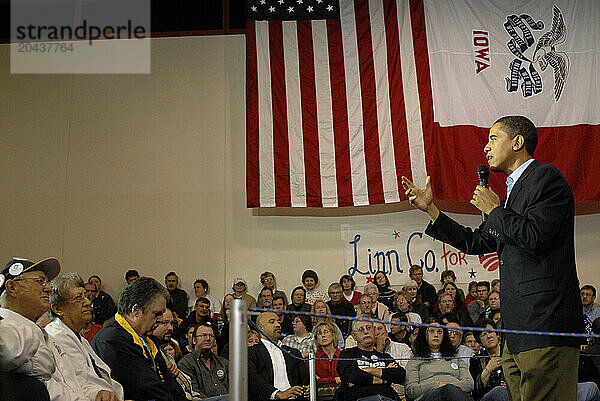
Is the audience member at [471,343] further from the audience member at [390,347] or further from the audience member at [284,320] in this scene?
the audience member at [284,320]

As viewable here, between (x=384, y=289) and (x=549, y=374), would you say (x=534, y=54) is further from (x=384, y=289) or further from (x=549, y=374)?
(x=549, y=374)

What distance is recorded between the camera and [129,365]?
327cm

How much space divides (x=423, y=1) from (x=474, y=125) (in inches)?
63.0

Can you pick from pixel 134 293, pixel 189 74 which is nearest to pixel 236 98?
pixel 189 74

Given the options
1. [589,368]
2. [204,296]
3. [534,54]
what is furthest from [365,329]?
[534,54]

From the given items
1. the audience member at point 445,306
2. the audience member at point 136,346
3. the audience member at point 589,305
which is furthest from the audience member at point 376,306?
the audience member at point 136,346

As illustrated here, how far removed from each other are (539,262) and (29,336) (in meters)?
1.94

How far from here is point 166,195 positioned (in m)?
8.88

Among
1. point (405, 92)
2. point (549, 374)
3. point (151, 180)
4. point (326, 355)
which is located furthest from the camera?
point (151, 180)

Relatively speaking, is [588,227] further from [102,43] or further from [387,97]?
[102,43]

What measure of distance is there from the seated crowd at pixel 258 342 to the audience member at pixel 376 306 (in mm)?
15

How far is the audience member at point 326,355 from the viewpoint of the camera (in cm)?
522

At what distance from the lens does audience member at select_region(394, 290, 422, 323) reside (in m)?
7.21

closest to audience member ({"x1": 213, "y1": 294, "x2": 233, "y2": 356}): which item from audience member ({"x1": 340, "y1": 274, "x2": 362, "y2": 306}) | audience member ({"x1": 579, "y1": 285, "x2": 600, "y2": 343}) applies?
audience member ({"x1": 340, "y1": 274, "x2": 362, "y2": 306})
